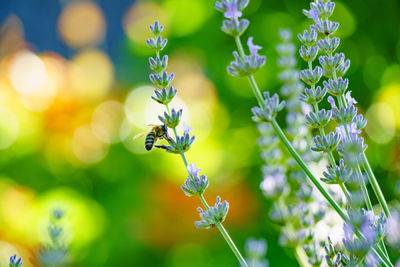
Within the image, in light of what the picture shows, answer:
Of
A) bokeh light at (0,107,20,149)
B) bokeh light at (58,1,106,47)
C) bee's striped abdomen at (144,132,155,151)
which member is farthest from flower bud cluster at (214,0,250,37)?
bokeh light at (58,1,106,47)

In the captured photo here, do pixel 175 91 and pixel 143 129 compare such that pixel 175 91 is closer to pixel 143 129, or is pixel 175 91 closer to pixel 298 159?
pixel 298 159

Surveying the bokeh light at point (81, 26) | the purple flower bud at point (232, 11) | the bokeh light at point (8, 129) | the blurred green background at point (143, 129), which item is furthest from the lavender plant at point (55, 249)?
the bokeh light at point (81, 26)

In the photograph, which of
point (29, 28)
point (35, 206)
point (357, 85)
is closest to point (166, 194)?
point (35, 206)

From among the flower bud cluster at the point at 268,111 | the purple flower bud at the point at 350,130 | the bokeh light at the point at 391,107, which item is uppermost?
the bokeh light at the point at 391,107

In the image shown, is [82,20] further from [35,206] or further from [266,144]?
[266,144]

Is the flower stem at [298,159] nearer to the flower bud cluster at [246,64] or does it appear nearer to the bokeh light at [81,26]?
the flower bud cluster at [246,64]

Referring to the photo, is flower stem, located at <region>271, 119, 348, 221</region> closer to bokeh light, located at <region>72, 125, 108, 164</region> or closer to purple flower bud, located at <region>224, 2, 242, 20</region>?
Answer: purple flower bud, located at <region>224, 2, 242, 20</region>

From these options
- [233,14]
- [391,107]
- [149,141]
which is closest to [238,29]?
[233,14]
